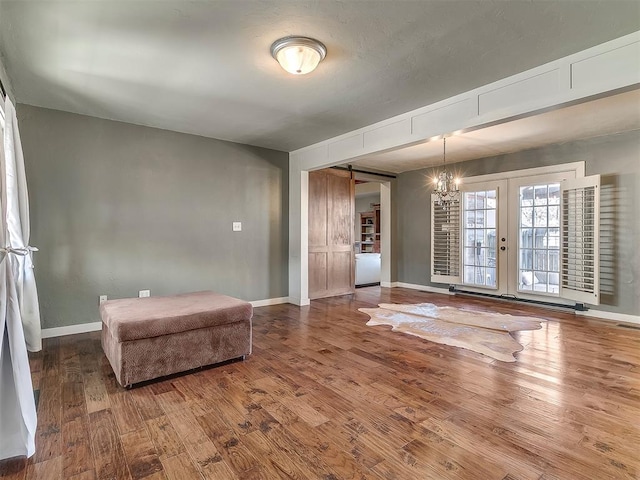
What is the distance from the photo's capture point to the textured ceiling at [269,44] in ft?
6.75

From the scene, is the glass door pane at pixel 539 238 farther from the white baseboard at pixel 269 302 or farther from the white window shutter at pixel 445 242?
the white baseboard at pixel 269 302

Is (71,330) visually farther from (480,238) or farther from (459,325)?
(480,238)

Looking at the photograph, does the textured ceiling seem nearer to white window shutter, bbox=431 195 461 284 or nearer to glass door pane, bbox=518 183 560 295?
glass door pane, bbox=518 183 560 295

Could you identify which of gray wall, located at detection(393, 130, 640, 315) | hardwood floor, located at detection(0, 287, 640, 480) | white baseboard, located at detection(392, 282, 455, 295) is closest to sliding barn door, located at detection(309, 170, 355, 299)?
white baseboard, located at detection(392, 282, 455, 295)

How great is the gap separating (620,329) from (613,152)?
2330mm

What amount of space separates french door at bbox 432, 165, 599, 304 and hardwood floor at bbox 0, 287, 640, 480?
1.51m

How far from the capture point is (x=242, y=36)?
231 centimetres

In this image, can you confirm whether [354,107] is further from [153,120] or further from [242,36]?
[153,120]

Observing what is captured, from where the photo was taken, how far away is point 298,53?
2.42 meters

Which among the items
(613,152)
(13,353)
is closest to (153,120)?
(13,353)

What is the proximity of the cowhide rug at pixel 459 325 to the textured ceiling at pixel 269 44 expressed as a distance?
2.51 m

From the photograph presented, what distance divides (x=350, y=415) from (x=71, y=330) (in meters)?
3.46

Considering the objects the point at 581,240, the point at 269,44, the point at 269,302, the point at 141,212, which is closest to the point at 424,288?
the point at 581,240

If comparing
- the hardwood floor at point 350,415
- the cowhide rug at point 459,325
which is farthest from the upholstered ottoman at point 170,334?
the cowhide rug at point 459,325
